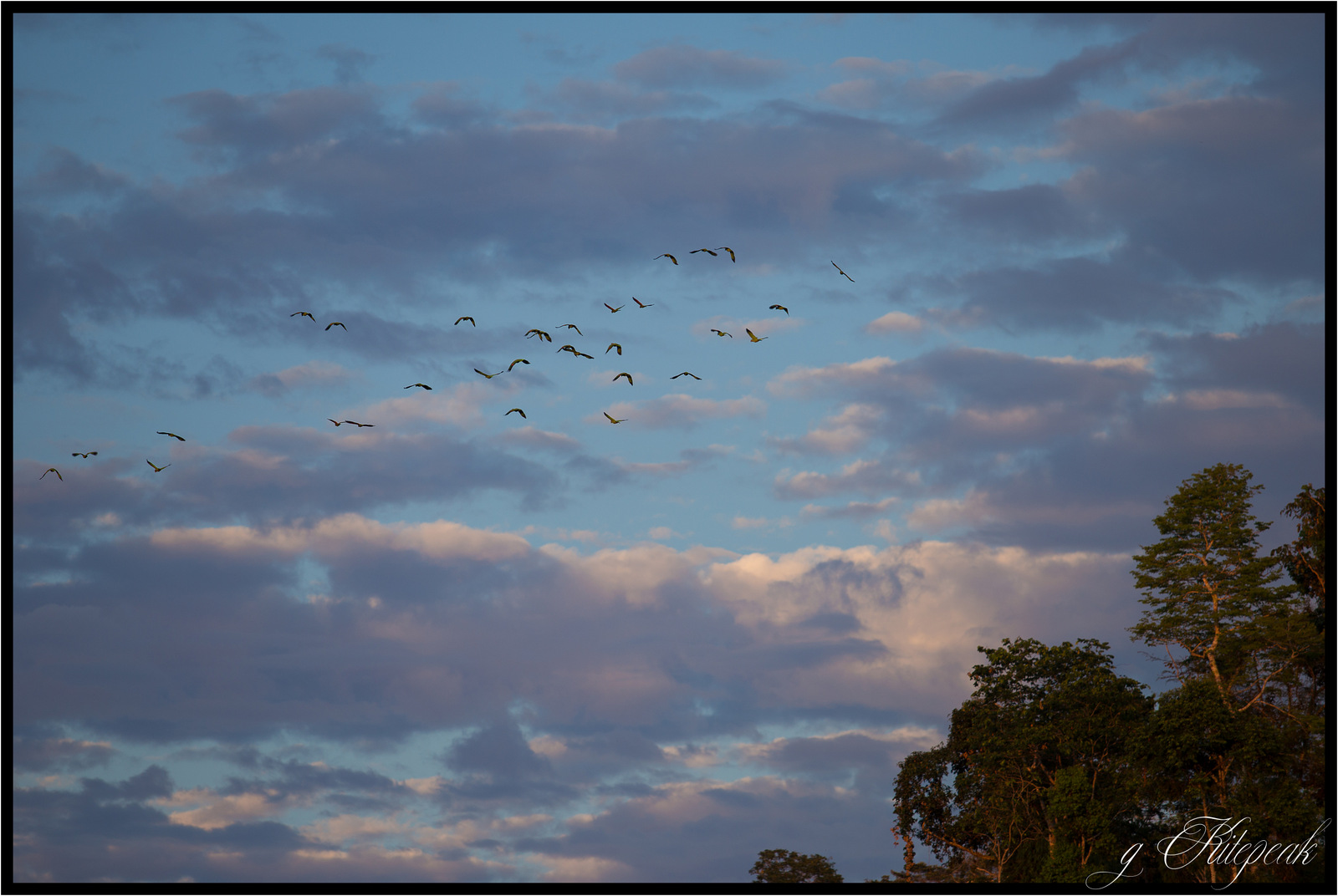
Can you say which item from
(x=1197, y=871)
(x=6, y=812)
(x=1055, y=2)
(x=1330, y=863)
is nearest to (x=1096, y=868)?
(x=1197, y=871)

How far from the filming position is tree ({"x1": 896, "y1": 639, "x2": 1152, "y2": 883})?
1959 inches

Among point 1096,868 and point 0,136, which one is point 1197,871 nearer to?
point 1096,868

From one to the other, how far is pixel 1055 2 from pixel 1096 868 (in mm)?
34962

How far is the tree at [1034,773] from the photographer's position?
49750mm

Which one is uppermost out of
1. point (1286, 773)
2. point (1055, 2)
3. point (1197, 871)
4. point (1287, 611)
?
point (1055, 2)

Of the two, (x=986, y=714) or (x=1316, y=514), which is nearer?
(x=1316, y=514)

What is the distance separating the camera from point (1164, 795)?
44562 mm

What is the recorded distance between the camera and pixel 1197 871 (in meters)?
44.9

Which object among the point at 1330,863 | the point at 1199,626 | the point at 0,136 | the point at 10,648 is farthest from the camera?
the point at 1199,626

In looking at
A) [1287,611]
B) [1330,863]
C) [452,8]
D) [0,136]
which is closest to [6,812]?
[0,136]

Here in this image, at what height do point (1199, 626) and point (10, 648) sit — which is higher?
point (1199, 626)

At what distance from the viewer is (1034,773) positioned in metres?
51.9

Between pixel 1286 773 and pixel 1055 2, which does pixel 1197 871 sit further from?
pixel 1055 2

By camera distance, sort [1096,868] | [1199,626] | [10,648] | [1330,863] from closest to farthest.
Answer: [10,648]
[1330,863]
[1096,868]
[1199,626]
